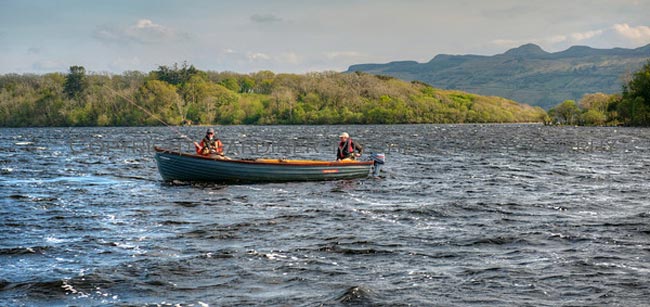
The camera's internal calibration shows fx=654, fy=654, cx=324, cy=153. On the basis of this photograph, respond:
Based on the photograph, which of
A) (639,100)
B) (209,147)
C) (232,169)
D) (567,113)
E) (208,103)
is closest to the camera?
(232,169)

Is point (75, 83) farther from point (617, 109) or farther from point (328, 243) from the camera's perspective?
point (328, 243)

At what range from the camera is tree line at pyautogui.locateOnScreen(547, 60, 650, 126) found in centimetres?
9781

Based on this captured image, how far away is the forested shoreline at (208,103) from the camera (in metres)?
160

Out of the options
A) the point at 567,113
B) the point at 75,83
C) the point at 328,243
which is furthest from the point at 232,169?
the point at 75,83

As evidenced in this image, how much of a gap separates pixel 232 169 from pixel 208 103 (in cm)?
14102

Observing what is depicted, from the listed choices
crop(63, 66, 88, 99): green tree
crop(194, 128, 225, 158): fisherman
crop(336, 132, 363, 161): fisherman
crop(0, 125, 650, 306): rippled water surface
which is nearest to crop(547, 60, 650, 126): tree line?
crop(0, 125, 650, 306): rippled water surface

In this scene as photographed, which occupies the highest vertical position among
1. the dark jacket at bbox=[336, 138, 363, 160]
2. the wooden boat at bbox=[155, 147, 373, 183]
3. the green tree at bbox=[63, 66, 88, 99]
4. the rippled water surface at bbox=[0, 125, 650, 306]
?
the green tree at bbox=[63, 66, 88, 99]

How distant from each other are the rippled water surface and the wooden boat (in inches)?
19.7

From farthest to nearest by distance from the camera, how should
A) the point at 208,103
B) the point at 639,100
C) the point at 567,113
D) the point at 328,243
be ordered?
the point at 208,103, the point at 567,113, the point at 639,100, the point at 328,243

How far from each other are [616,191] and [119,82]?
182784mm

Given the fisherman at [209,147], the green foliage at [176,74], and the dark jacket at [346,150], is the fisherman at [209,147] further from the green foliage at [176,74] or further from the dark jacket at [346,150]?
the green foliage at [176,74]

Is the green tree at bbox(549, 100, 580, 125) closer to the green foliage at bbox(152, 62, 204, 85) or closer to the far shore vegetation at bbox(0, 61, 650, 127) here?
the far shore vegetation at bbox(0, 61, 650, 127)

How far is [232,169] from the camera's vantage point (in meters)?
27.7

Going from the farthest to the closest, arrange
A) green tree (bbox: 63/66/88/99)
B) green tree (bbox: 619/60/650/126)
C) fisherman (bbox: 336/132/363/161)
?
1. green tree (bbox: 63/66/88/99)
2. green tree (bbox: 619/60/650/126)
3. fisherman (bbox: 336/132/363/161)
